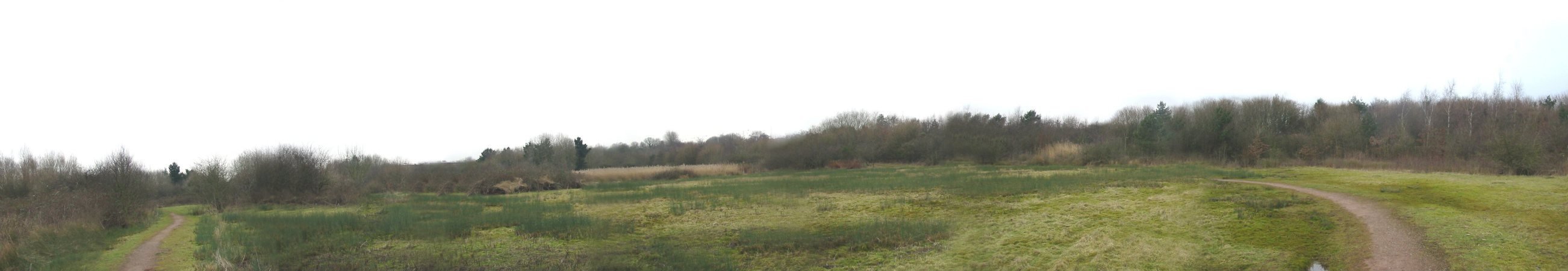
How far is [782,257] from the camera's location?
9773 millimetres

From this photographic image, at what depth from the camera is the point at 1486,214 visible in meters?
9.48

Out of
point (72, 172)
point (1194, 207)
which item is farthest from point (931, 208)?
point (72, 172)

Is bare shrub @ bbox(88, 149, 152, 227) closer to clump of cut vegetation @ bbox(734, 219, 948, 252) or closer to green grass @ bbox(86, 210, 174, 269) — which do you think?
green grass @ bbox(86, 210, 174, 269)

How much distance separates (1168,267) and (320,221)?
19.2 metres

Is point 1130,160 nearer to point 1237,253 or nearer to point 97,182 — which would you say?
point 1237,253

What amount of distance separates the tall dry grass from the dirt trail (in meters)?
26.1

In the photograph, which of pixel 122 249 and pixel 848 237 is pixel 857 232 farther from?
pixel 122 249

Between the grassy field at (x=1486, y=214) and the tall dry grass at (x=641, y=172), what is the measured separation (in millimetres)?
25523

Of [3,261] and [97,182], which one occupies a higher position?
[97,182]

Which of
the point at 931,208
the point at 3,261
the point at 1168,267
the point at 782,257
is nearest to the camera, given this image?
the point at 1168,267

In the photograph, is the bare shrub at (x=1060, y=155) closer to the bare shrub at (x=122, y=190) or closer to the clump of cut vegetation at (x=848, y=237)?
the clump of cut vegetation at (x=848, y=237)

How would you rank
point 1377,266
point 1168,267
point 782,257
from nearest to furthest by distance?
point 1377,266 → point 1168,267 → point 782,257

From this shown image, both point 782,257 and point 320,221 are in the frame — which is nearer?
point 782,257

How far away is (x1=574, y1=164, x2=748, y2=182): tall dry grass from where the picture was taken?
35.2 metres
